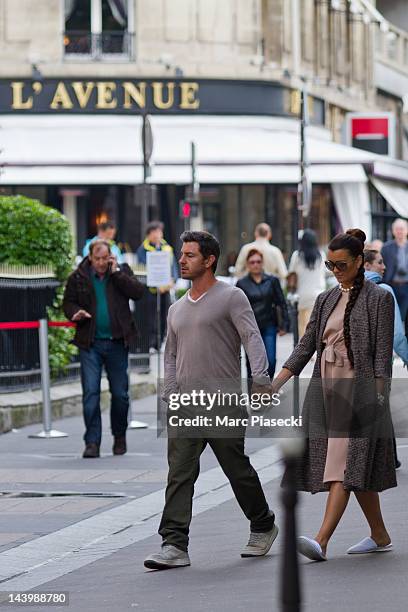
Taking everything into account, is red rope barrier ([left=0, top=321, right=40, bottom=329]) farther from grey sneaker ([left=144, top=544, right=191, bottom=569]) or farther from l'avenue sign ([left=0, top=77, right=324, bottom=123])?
l'avenue sign ([left=0, top=77, right=324, bottom=123])

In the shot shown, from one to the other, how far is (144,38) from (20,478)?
81.6 ft

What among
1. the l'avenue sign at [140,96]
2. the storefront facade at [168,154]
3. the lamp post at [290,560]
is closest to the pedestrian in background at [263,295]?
the lamp post at [290,560]

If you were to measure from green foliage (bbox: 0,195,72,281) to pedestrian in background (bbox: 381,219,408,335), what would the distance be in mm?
6130

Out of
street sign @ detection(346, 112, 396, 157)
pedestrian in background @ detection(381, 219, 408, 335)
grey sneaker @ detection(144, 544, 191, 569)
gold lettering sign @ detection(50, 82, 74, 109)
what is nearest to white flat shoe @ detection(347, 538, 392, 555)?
grey sneaker @ detection(144, 544, 191, 569)

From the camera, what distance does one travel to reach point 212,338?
9.49m

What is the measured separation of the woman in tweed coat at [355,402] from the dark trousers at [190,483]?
0.35 meters

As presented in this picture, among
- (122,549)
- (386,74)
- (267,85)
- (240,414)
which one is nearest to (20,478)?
(122,549)

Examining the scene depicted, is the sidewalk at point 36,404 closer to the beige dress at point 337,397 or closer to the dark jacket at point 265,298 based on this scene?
the dark jacket at point 265,298

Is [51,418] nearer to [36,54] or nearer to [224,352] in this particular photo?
[224,352]

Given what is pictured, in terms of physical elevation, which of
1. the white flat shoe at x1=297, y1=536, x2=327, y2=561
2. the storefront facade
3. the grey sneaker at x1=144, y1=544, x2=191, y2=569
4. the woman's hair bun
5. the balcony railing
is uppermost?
the balcony railing

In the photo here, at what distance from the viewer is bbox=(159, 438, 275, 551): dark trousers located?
9430mm

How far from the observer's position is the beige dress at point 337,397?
9219mm

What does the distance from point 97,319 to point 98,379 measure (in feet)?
1.58

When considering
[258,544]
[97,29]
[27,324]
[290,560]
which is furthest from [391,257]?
[290,560]
